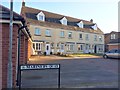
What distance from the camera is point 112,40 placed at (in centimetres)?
5094

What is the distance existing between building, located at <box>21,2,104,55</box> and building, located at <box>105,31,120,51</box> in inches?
132

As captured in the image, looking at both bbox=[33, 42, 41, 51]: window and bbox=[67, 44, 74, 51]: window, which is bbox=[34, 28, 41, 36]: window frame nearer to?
bbox=[33, 42, 41, 51]: window

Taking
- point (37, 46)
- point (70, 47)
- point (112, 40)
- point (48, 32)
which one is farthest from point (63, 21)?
point (112, 40)

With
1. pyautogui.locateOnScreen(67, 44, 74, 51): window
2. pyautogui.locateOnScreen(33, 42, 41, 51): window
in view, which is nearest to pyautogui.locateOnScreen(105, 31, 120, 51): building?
pyautogui.locateOnScreen(67, 44, 74, 51): window

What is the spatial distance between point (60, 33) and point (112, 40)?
1348 centimetres

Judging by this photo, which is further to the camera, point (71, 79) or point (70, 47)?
point (70, 47)

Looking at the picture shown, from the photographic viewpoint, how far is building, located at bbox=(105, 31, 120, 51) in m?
44.5

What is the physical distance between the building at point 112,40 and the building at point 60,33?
11.0 ft

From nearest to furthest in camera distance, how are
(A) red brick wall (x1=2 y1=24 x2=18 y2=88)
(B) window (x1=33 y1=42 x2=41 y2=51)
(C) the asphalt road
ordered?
1. (A) red brick wall (x1=2 y1=24 x2=18 y2=88)
2. (C) the asphalt road
3. (B) window (x1=33 y1=42 x2=41 y2=51)

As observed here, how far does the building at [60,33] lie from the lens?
41938mm

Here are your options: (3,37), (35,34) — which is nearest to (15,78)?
(3,37)

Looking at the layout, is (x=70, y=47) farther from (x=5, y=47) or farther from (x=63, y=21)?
(x=5, y=47)

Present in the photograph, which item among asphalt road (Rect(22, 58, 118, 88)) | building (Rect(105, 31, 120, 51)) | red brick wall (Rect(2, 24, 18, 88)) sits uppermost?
building (Rect(105, 31, 120, 51))

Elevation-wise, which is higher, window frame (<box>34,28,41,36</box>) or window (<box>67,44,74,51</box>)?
window frame (<box>34,28,41,36</box>)
